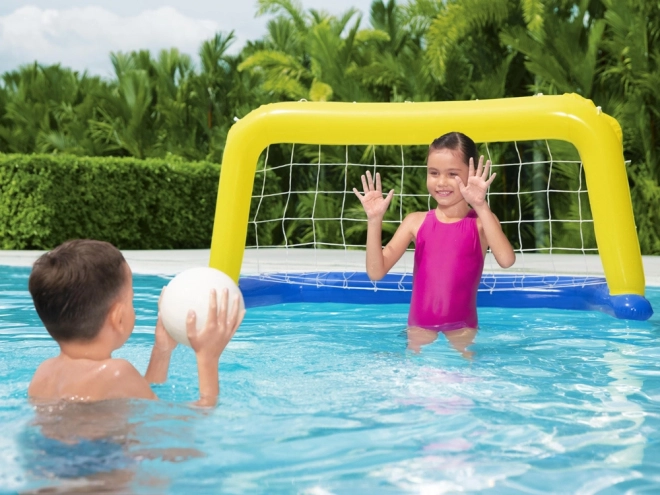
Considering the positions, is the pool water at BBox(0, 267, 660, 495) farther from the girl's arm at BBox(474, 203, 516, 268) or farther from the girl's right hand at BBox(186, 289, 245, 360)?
the girl's arm at BBox(474, 203, 516, 268)

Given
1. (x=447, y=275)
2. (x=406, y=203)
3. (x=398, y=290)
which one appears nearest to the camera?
(x=447, y=275)

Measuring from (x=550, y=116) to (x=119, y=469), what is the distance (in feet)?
15.0

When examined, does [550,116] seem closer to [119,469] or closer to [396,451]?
[396,451]

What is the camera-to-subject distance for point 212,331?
2934mm

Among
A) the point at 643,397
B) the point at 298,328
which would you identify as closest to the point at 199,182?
the point at 298,328

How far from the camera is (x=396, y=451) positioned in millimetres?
2764

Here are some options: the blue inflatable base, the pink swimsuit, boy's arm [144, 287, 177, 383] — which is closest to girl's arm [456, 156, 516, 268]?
the pink swimsuit

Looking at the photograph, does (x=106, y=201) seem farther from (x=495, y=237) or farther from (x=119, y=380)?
(x=119, y=380)

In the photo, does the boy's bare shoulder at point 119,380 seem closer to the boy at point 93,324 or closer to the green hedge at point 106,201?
the boy at point 93,324

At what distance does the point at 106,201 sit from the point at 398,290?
364 inches

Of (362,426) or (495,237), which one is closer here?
(362,426)

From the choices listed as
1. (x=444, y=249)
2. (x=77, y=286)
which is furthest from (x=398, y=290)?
(x=77, y=286)

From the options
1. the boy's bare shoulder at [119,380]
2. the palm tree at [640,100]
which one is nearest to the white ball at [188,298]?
the boy's bare shoulder at [119,380]

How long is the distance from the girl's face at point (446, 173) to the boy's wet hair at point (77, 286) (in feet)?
8.12
